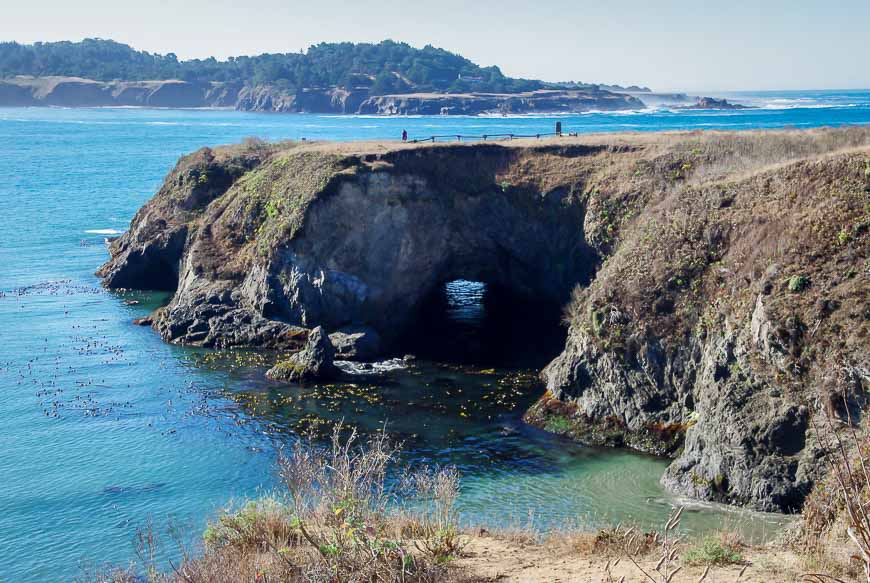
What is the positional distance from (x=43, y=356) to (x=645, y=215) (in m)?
31.3

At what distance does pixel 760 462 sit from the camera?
95.1 feet

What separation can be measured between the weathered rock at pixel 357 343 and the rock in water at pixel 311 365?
3.09 meters

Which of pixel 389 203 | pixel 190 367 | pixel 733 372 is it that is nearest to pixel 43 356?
pixel 190 367

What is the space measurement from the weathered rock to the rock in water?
122 inches

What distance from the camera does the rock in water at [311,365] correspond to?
41.0m

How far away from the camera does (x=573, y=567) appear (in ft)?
62.4

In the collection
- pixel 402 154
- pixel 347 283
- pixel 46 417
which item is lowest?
pixel 46 417

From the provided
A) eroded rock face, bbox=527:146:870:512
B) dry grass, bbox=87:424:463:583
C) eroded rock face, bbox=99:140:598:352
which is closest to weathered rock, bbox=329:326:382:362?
eroded rock face, bbox=99:140:598:352

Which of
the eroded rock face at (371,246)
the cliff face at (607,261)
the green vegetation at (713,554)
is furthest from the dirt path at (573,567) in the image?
the eroded rock face at (371,246)

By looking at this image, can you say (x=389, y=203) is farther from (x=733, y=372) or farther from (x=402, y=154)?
(x=733, y=372)

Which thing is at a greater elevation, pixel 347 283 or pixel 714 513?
pixel 347 283

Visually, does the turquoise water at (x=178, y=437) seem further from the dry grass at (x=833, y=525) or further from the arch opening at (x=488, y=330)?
the dry grass at (x=833, y=525)

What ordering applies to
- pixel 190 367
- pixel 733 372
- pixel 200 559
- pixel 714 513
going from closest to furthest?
1. pixel 200 559
2. pixel 714 513
3. pixel 733 372
4. pixel 190 367

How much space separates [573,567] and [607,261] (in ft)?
84.7
